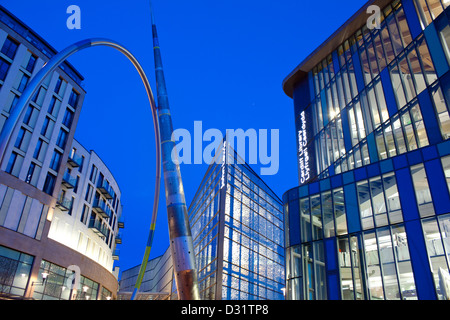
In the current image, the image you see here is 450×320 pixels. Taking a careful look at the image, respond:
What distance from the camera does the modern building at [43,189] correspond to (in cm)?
3694

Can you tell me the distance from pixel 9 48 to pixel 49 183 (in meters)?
16.8

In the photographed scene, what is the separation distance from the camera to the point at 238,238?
1890 inches

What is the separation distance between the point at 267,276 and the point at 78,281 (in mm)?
26142

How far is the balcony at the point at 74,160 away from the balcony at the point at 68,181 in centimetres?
192

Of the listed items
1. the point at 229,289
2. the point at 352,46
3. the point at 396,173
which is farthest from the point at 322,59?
the point at 229,289

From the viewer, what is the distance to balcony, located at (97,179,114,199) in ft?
198

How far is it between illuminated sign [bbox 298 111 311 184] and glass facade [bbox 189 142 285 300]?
11.2 meters

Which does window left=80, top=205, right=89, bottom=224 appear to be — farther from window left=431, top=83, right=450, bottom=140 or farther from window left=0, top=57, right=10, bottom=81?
window left=431, top=83, right=450, bottom=140

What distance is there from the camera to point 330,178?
29734mm

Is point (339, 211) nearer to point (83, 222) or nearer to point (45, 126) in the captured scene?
point (45, 126)

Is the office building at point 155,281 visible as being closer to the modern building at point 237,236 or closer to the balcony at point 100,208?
the modern building at point 237,236

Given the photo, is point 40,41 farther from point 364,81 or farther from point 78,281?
point 364,81

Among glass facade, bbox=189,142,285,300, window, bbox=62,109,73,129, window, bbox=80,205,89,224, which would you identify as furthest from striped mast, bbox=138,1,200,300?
window, bbox=80,205,89,224

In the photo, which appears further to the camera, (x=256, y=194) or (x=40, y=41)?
(x=256, y=194)
